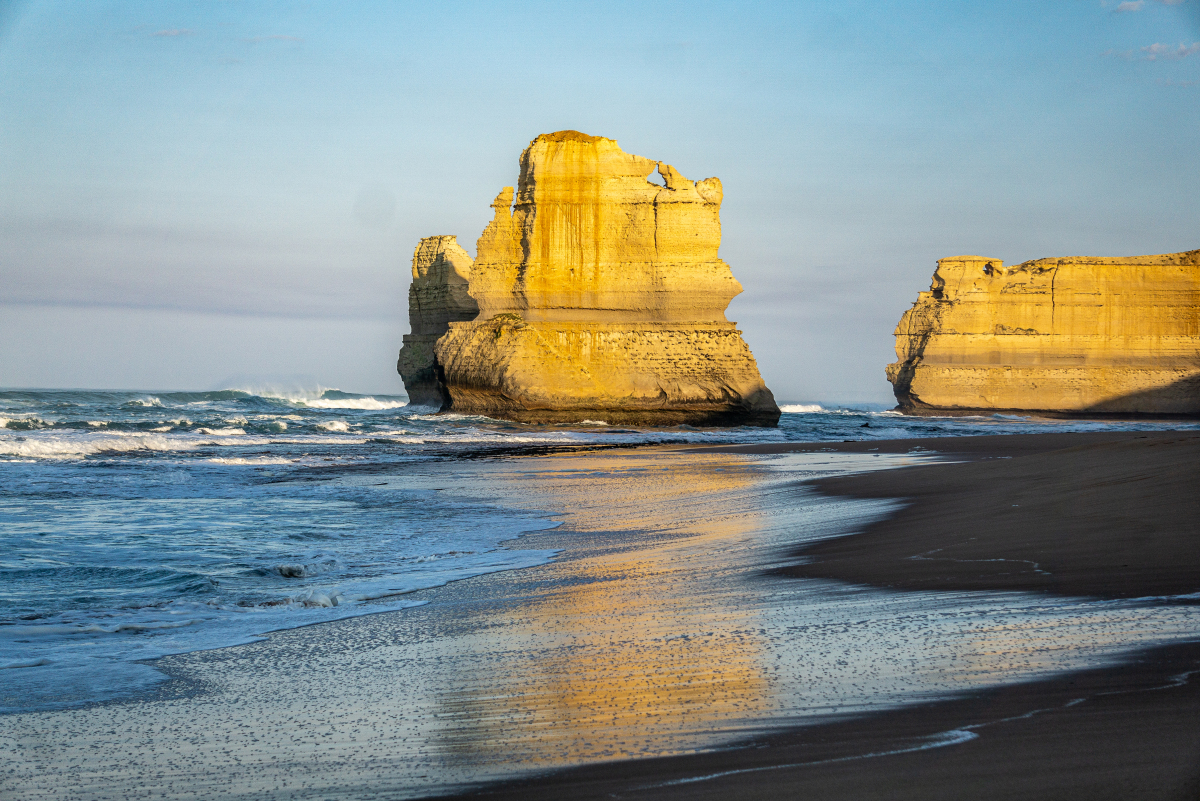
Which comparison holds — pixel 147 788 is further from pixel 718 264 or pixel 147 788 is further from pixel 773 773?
pixel 718 264

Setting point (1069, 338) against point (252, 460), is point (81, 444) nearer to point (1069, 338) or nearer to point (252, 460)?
point (252, 460)

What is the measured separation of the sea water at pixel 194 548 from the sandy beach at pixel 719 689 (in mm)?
458

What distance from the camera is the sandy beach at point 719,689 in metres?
2.42

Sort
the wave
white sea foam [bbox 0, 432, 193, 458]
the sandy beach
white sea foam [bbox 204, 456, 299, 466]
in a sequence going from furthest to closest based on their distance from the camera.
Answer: the wave < white sea foam [bbox 0, 432, 193, 458] < white sea foam [bbox 204, 456, 299, 466] < the sandy beach

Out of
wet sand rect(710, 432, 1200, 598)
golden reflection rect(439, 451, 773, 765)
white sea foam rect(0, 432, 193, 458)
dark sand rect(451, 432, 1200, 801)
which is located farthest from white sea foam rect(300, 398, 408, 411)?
dark sand rect(451, 432, 1200, 801)

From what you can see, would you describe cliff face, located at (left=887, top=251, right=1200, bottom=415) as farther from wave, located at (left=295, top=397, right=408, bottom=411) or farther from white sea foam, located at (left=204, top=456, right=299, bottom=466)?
white sea foam, located at (left=204, top=456, right=299, bottom=466)

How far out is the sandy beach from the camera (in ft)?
7.93

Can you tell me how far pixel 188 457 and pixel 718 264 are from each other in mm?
22188

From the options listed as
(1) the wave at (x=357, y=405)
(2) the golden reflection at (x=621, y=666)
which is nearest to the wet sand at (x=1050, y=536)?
(2) the golden reflection at (x=621, y=666)

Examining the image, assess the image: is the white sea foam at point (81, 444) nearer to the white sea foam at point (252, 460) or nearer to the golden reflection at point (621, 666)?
the white sea foam at point (252, 460)

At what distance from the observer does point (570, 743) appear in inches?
108

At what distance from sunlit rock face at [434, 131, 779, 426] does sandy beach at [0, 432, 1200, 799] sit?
27.4 meters

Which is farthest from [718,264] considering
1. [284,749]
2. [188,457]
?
[284,749]

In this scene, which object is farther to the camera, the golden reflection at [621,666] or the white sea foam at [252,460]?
the white sea foam at [252,460]
